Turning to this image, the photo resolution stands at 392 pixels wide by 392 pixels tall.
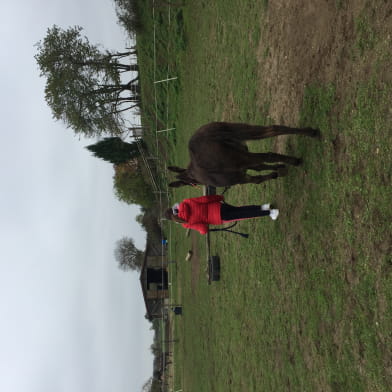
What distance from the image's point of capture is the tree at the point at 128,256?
49819 mm

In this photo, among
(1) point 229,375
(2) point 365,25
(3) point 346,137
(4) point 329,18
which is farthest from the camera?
(1) point 229,375

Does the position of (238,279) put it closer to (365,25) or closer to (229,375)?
(229,375)

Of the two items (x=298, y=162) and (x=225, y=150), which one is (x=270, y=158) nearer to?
(x=298, y=162)

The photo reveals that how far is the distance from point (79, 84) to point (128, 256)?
107ft

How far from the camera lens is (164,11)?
16.7m

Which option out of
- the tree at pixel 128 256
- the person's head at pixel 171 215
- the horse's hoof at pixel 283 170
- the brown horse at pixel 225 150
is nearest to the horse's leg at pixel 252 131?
the brown horse at pixel 225 150

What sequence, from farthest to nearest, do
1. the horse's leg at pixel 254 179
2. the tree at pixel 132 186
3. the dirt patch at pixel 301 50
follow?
the tree at pixel 132 186
the horse's leg at pixel 254 179
the dirt patch at pixel 301 50

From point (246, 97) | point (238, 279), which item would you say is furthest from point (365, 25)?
point (238, 279)

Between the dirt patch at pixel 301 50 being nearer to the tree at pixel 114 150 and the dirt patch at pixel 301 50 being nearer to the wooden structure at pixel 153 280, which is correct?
the tree at pixel 114 150

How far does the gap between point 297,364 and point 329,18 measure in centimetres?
563

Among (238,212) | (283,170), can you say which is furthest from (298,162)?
(238,212)

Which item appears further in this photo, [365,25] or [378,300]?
[365,25]

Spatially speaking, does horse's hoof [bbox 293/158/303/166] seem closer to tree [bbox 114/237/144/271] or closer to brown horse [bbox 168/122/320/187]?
brown horse [bbox 168/122/320/187]

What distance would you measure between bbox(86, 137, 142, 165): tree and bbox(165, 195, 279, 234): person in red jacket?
76.2 feet
